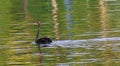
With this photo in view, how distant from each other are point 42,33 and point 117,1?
55.2 feet

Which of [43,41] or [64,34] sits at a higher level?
[43,41]

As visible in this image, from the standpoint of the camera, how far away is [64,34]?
Result: 92.5ft

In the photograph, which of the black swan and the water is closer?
the water

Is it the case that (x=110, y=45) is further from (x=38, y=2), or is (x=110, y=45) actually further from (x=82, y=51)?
(x=38, y=2)

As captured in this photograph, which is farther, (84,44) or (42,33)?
(42,33)

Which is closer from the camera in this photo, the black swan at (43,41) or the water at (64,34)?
the water at (64,34)

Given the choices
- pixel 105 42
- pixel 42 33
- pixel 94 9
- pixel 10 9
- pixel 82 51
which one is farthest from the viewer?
pixel 10 9

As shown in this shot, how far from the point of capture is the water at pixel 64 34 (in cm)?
2170

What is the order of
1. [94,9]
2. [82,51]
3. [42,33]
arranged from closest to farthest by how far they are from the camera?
[82,51], [42,33], [94,9]

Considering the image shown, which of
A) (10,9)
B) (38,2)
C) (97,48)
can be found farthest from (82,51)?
(38,2)

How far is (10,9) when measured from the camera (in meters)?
44.0

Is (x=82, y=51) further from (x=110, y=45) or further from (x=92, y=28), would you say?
(x=92, y=28)

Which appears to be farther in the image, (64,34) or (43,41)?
(64,34)

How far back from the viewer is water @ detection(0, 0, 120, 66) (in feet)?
71.2
